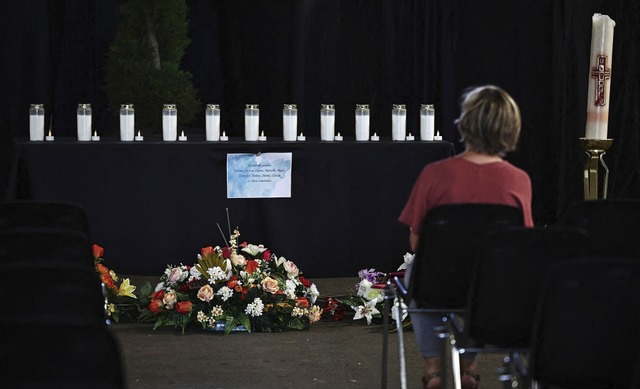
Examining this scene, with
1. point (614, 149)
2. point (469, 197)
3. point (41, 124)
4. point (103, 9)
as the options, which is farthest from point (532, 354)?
point (103, 9)

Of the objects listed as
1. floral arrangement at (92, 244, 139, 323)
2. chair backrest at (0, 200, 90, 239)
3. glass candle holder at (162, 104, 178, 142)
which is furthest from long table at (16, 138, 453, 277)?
chair backrest at (0, 200, 90, 239)

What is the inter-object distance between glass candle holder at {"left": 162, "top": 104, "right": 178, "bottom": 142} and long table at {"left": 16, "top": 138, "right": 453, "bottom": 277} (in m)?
0.07

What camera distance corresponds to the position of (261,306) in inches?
218

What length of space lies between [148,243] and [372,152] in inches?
55.7

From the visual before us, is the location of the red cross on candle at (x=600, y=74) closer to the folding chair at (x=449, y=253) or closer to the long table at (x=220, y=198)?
the long table at (x=220, y=198)

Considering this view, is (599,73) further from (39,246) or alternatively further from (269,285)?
(39,246)

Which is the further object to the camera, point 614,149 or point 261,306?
point 614,149

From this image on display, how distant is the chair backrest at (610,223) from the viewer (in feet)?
12.8

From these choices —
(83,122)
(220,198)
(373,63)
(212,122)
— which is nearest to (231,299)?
(220,198)

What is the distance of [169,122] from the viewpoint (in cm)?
654

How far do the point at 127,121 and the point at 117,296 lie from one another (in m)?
1.17

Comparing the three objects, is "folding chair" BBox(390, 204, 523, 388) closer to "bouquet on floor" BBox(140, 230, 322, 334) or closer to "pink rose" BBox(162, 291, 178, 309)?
"bouquet on floor" BBox(140, 230, 322, 334)

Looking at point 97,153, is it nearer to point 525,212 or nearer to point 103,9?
point 103,9

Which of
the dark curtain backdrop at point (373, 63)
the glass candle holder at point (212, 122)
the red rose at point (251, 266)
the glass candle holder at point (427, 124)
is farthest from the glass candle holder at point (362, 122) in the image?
the dark curtain backdrop at point (373, 63)
